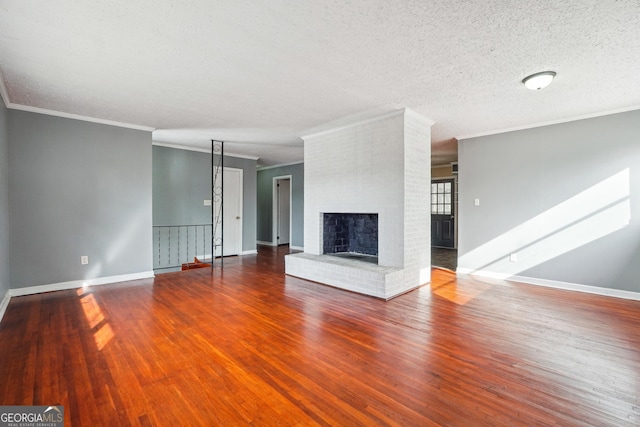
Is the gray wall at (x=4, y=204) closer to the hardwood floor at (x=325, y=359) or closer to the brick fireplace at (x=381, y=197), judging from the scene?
the hardwood floor at (x=325, y=359)

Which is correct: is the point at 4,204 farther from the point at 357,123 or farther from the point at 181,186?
the point at 357,123

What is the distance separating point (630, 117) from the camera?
3859mm

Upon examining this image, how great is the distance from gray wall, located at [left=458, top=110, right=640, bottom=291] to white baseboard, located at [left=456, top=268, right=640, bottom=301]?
57mm

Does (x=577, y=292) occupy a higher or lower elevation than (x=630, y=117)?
lower

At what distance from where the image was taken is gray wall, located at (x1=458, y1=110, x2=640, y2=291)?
12.8ft

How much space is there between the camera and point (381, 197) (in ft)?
14.0

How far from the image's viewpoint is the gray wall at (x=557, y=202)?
12.8 ft

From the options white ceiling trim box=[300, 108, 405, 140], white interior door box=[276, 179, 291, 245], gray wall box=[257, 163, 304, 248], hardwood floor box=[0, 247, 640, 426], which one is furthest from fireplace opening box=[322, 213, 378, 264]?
white interior door box=[276, 179, 291, 245]

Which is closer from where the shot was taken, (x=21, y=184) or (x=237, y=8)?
(x=237, y=8)

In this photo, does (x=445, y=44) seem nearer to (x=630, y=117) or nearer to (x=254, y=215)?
(x=630, y=117)

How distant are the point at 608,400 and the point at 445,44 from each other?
8.80 feet

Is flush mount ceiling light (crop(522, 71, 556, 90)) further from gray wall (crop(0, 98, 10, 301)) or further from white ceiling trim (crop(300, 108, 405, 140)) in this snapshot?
gray wall (crop(0, 98, 10, 301))

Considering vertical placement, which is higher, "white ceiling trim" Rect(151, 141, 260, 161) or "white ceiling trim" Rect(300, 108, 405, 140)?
"white ceiling trim" Rect(151, 141, 260, 161)

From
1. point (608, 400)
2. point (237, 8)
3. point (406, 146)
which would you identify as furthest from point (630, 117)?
point (237, 8)
